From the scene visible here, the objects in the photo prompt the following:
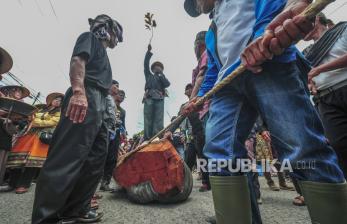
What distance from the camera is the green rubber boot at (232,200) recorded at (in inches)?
42.4

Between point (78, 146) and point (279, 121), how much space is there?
1496mm

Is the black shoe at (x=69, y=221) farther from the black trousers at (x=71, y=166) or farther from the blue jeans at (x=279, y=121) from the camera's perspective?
the blue jeans at (x=279, y=121)

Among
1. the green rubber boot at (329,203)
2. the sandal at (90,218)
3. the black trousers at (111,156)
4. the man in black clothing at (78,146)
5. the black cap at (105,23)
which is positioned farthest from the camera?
the black trousers at (111,156)

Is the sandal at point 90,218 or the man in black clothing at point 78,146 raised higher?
the man in black clothing at point 78,146

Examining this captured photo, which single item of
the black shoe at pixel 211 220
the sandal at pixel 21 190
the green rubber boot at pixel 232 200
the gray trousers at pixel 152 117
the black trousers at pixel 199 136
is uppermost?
the gray trousers at pixel 152 117

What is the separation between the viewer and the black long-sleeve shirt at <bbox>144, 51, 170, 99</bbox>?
513 cm

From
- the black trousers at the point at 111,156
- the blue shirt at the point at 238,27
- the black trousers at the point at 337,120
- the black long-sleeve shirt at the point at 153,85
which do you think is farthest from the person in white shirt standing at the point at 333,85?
the black long-sleeve shirt at the point at 153,85

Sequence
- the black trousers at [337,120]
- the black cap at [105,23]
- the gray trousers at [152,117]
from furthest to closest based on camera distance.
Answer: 1. the gray trousers at [152,117]
2. the black cap at [105,23]
3. the black trousers at [337,120]

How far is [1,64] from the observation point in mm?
2615

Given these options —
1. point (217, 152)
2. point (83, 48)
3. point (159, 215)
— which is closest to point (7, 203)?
point (159, 215)

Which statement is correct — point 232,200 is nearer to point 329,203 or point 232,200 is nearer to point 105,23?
point 329,203

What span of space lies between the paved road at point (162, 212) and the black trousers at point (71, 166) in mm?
349

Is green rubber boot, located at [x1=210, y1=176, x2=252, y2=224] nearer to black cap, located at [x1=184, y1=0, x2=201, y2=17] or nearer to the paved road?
the paved road

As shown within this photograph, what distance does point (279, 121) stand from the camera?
0.98 metres
